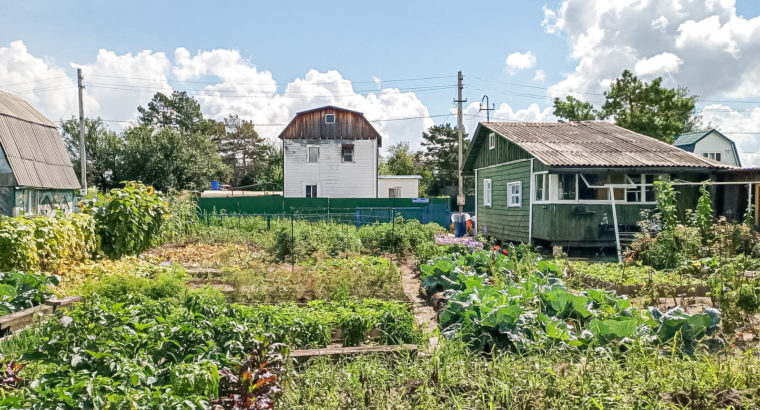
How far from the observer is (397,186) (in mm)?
32750

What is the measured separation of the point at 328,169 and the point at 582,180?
1862 cm

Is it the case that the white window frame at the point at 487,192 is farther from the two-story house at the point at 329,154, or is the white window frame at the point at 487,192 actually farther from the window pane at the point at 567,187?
the two-story house at the point at 329,154

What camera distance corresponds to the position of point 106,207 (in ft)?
28.1

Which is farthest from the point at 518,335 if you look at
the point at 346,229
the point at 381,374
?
the point at 346,229

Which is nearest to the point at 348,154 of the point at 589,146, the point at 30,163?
the point at 30,163

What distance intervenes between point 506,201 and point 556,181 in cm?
312

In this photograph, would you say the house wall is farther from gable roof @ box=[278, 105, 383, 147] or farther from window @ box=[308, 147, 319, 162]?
window @ box=[308, 147, 319, 162]

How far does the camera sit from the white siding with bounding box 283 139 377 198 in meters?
29.6

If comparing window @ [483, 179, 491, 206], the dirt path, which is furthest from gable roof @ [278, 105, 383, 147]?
Result: the dirt path

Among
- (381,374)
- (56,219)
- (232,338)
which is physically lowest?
(381,374)

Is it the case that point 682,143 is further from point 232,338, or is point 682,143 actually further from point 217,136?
point 217,136

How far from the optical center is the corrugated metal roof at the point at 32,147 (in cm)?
1495

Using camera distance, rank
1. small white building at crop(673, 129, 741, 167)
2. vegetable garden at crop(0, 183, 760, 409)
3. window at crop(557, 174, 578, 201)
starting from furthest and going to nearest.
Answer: small white building at crop(673, 129, 741, 167) → window at crop(557, 174, 578, 201) → vegetable garden at crop(0, 183, 760, 409)

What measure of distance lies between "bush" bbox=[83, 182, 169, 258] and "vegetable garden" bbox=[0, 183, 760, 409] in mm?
354
